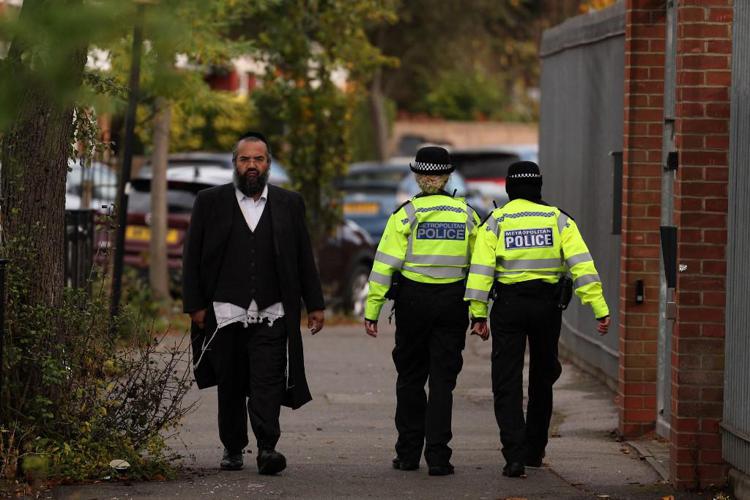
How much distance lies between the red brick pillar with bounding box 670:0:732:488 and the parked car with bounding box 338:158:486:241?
584 inches

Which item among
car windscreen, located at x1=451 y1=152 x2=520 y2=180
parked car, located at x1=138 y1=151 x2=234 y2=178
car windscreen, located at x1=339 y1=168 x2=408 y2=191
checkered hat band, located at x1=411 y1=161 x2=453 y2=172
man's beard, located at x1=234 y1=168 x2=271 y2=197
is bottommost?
man's beard, located at x1=234 y1=168 x2=271 y2=197

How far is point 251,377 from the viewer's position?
27.5 feet

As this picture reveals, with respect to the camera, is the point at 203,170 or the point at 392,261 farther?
the point at 203,170

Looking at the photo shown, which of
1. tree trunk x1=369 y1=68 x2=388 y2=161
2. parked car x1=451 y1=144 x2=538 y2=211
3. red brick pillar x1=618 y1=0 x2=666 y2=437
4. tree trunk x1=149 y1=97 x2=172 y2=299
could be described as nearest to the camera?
red brick pillar x1=618 y1=0 x2=666 y2=437

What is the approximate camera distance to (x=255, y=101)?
61.1 ft

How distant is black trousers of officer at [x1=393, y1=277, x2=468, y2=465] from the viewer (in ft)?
27.8

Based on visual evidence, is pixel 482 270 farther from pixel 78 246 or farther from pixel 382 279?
pixel 78 246

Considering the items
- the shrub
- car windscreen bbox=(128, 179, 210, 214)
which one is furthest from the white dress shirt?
car windscreen bbox=(128, 179, 210, 214)

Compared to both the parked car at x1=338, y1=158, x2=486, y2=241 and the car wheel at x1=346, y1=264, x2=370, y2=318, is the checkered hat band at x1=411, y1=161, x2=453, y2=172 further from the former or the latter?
the parked car at x1=338, y1=158, x2=486, y2=241

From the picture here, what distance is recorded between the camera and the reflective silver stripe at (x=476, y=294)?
27.1ft

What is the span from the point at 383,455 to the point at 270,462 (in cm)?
116

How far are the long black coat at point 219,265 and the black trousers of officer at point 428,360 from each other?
500 millimetres

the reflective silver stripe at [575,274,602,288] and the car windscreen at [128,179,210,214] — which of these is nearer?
the reflective silver stripe at [575,274,602,288]

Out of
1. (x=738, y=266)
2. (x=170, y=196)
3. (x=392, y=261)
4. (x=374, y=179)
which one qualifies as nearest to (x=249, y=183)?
(x=392, y=261)
